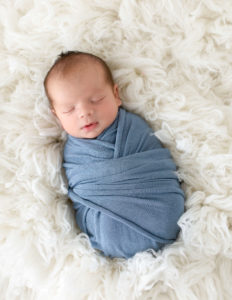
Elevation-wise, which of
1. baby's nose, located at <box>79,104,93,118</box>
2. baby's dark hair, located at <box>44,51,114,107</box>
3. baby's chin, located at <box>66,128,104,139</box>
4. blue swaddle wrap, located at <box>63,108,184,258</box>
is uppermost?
baby's dark hair, located at <box>44,51,114,107</box>

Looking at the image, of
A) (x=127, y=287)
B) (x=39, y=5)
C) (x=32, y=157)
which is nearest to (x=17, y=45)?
(x=39, y=5)

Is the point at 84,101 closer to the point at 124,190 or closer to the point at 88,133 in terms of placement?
the point at 88,133

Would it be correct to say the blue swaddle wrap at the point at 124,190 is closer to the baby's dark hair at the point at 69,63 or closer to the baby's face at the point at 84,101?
the baby's face at the point at 84,101

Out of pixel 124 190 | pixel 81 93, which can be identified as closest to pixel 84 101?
pixel 81 93

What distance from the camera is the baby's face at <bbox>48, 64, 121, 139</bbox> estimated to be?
102 centimetres

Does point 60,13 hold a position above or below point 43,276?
above

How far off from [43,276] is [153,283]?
311 millimetres

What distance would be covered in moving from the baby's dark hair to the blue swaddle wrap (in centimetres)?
14

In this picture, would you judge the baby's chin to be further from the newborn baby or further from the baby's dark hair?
the baby's dark hair

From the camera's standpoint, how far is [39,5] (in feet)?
3.61

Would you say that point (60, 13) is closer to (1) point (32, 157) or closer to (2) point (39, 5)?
(2) point (39, 5)

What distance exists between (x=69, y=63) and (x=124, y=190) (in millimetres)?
404

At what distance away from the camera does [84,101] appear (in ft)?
3.35

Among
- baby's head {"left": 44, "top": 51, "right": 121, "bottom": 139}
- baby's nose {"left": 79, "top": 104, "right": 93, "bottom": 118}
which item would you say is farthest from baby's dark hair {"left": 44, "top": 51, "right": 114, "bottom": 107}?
baby's nose {"left": 79, "top": 104, "right": 93, "bottom": 118}
